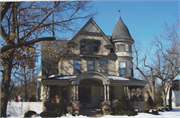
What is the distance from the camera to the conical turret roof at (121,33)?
2295 cm

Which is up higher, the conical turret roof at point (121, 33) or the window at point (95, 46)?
the conical turret roof at point (121, 33)

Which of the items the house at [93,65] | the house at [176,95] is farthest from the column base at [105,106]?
the house at [176,95]

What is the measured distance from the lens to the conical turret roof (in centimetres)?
2295

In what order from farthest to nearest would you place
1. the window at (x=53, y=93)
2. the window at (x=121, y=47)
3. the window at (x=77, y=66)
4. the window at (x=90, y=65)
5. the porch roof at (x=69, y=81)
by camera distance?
1. the window at (x=121, y=47)
2. the window at (x=90, y=65)
3. the window at (x=77, y=66)
4. the window at (x=53, y=93)
5. the porch roof at (x=69, y=81)

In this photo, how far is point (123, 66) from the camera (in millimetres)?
22500

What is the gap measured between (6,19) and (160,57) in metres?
23.1

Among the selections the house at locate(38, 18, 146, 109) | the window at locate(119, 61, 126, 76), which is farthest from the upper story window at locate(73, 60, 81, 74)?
the window at locate(119, 61, 126, 76)

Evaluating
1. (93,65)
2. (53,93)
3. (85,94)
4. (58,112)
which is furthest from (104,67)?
(58,112)

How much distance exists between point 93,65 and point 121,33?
5485mm

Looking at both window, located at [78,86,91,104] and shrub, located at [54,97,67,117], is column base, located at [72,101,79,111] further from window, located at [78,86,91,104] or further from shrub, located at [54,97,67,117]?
window, located at [78,86,91,104]

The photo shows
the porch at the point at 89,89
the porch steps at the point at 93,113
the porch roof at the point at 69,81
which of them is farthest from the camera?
the porch at the point at 89,89

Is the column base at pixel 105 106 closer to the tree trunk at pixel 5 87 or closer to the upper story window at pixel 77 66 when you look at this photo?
the upper story window at pixel 77 66

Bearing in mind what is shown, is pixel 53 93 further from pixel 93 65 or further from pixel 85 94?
pixel 93 65

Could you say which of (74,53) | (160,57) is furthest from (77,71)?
(160,57)
